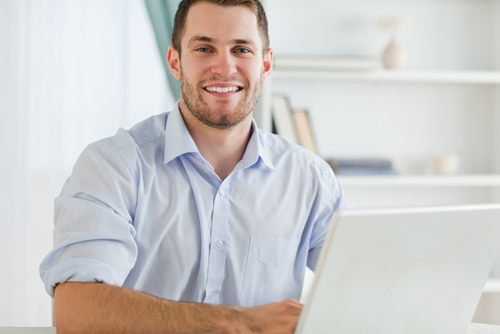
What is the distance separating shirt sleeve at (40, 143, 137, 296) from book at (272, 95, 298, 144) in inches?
46.8

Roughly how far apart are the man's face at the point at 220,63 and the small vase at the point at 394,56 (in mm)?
1186

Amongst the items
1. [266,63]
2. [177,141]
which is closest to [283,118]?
[266,63]

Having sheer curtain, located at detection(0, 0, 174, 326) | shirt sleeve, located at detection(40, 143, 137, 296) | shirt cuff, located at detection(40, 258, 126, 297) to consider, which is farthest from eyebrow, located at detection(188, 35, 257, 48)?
sheer curtain, located at detection(0, 0, 174, 326)

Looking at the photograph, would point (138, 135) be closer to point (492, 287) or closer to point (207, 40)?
point (207, 40)

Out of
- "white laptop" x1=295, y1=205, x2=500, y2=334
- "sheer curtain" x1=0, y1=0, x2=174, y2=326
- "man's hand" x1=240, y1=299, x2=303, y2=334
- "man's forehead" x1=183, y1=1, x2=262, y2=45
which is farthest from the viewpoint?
"sheer curtain" x1=0, y1=0, x2=174, y2=326

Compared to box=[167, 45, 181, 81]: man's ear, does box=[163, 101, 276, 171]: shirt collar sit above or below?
below

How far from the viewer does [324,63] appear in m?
2.42

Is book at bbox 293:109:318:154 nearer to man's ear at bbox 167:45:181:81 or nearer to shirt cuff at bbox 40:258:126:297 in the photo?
man's ear at bbox 167:45:181:81

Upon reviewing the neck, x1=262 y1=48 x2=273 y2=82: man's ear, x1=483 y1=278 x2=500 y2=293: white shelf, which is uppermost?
x1=262 y1=48 x2=273 y2=82: man's ear

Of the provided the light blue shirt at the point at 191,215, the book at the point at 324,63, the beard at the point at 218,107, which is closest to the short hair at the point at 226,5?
the beard at the point at 218,107

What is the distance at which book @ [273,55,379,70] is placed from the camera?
240 centimetres

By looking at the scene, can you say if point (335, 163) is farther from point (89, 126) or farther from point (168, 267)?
point (168, 267)

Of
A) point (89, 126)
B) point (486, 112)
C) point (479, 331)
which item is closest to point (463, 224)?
point (479, 331)

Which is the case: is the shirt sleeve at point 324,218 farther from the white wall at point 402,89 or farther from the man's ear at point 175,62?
the white wall at point 402,89
